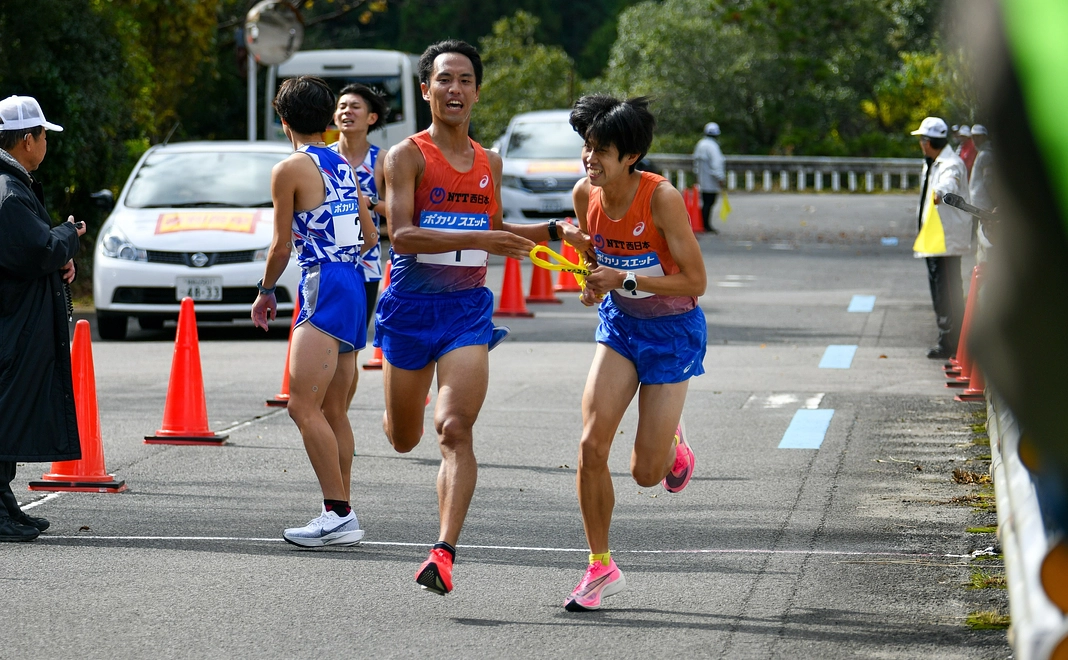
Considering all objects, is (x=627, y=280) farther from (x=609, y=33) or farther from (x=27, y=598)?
(x=609, y=33)

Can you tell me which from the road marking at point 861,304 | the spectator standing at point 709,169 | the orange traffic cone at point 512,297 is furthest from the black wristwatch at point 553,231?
the spectator standing at point 709,169

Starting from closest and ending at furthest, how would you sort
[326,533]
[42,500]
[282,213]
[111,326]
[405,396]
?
[405,396]
[326,533]
[282,213]
[42,500]
[111,326]

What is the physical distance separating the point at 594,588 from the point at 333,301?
1852 mm

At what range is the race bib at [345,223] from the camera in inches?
249

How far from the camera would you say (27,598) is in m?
5.30

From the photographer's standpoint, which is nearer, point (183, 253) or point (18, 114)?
point (18, 114)

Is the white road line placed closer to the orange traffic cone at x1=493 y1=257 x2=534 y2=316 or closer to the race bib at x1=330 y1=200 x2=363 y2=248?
the race bib at x1=330 y1=200 x2=363 y2=248

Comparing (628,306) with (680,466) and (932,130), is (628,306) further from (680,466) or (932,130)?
(932,130)

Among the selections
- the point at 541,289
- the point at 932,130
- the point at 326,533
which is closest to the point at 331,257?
the point at 326,533

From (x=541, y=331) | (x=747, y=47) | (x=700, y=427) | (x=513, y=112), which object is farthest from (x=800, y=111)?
(x=700, y=427)

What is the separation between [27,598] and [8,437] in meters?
1.16

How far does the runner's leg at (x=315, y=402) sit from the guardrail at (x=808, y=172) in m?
36.0

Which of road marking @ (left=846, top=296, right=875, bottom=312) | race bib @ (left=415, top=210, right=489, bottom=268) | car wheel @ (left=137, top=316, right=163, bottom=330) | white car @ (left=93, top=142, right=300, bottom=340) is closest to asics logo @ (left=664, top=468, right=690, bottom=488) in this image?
race bib @ (left=415, top=210, right=489, bottom=268)

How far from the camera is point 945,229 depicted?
11.9 m
